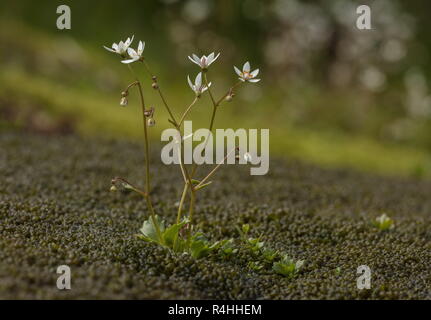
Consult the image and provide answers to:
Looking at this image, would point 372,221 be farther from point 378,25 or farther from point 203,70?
point 378,25

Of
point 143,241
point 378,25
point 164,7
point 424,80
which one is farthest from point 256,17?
point 143,241

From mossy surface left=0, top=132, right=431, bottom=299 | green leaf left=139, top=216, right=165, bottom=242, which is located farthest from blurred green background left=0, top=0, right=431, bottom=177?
green leaf left=139, top=216, right=165, bottom=242

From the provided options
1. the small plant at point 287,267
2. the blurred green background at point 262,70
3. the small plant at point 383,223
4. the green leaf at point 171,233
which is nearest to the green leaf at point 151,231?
the green leaf at point 171,233

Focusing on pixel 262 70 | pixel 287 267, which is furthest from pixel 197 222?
pixel 262 70

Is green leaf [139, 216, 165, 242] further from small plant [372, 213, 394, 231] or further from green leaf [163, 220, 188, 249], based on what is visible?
small plant [372, 213, 394, 231]
